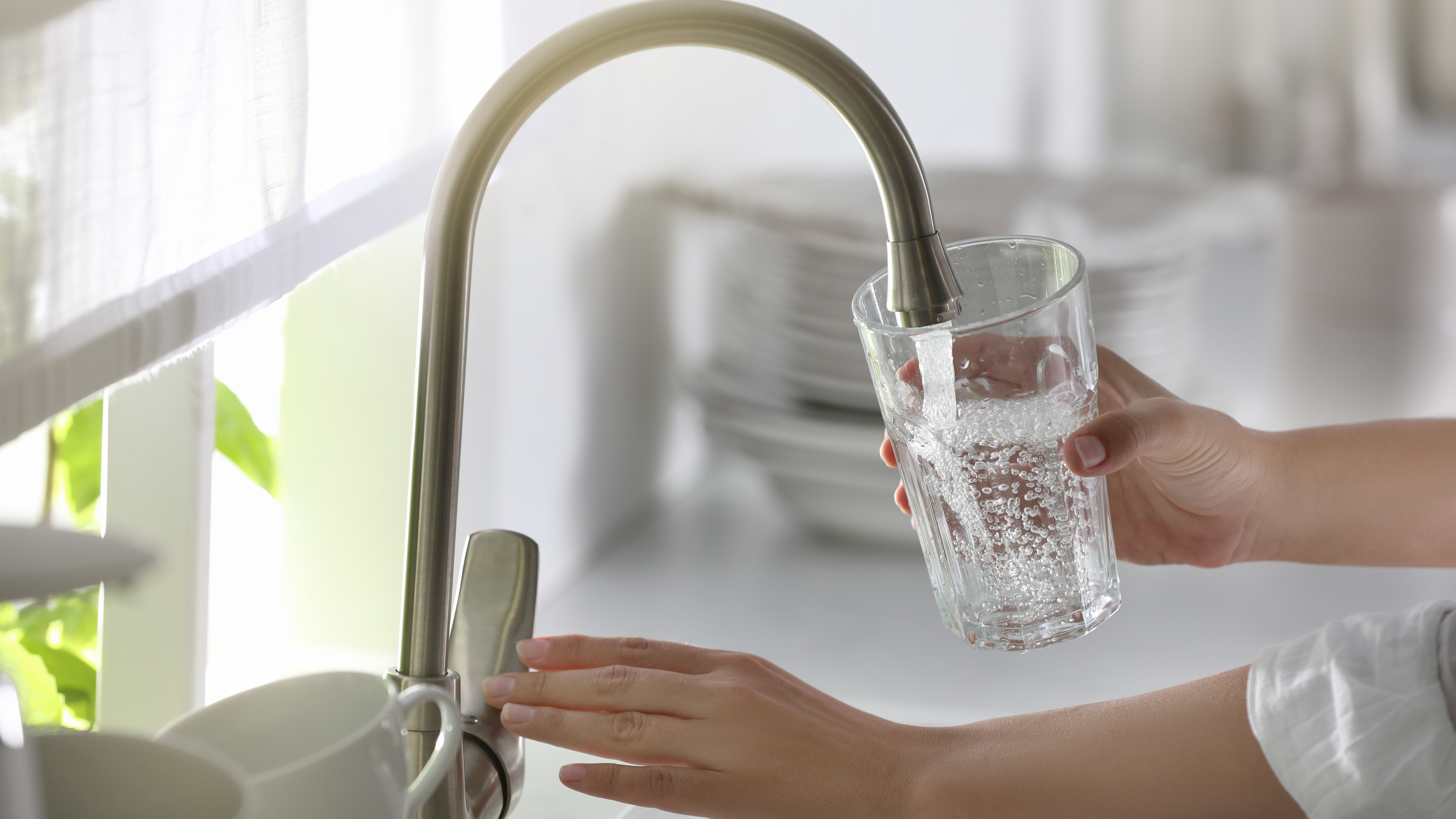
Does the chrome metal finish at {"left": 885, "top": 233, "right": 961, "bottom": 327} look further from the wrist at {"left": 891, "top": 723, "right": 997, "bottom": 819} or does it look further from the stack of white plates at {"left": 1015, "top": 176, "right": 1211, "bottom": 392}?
the stack of white plates at {"left": 1015, "top": 176, "right": 1211, "bottom": 392}

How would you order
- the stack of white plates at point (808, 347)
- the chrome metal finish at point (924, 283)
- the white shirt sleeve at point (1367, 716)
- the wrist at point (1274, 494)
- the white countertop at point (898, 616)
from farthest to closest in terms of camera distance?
the stack of white plates at point (808, 347)
the white countertop at point (898, 616)
the wrist at point (1274, 494)
the white shirt sleeve at point (1367, 716)
the chrome metal finish at point (924, 283)

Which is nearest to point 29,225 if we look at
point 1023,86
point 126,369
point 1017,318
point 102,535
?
point 126,369

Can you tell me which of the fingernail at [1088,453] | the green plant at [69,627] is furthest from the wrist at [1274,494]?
the green plant at [69,627]

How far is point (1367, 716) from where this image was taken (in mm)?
542

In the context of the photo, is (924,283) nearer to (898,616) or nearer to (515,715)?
(515,715)

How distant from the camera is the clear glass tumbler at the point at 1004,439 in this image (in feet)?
1.55

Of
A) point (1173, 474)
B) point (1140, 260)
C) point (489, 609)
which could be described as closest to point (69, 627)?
point (489, 609)

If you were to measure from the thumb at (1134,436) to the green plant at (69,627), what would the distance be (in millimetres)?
380

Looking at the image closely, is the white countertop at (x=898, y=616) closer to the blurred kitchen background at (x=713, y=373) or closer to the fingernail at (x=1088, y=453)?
the blurred kitchen background at (x=713, y=373)

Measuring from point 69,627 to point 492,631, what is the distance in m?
0.18

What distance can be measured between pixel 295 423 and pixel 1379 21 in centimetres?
254

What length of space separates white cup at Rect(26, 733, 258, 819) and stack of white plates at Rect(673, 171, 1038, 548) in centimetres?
69

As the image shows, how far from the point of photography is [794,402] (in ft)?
3.42

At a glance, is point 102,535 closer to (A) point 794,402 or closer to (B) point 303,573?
(B) point 303,573
